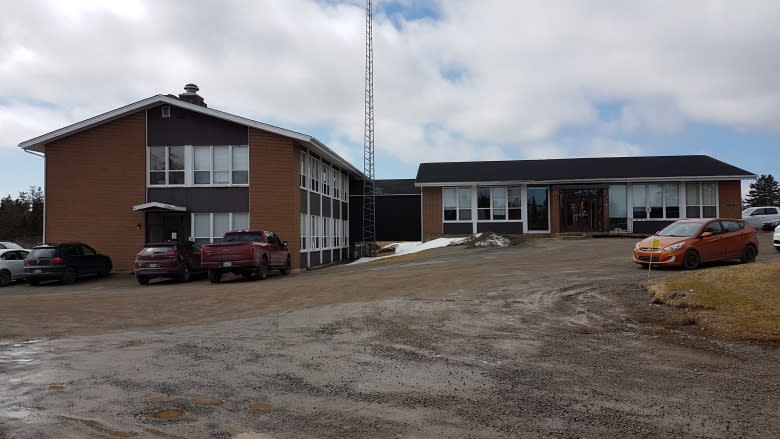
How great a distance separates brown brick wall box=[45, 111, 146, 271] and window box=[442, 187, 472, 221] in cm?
1675

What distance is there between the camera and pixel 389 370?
668 cm

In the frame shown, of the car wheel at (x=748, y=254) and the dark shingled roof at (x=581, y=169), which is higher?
the dark shingled roof at (x=581, y=169)

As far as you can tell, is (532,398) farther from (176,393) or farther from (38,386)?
(38,386)

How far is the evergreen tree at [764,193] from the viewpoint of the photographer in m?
83.6

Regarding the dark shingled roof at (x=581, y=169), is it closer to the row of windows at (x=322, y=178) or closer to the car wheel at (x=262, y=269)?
the row of windows at (x=322, y=178)

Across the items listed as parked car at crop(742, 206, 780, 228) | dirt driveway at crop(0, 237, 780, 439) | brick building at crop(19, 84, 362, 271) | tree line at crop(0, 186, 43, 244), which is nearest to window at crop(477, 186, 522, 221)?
brick building at crop(19, 84, 362, 271)

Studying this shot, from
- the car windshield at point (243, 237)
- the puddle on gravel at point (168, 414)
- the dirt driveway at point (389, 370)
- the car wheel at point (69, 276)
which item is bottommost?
the puddle on gravel at point (168, 414)

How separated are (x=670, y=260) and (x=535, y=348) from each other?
31.5ft

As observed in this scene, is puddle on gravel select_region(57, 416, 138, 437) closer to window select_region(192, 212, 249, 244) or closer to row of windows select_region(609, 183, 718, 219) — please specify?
window select_region(192, 212, 249, 244)

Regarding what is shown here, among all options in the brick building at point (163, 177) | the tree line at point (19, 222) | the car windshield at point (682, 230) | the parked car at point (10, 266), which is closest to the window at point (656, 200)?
the car windshield at point (682, 230)

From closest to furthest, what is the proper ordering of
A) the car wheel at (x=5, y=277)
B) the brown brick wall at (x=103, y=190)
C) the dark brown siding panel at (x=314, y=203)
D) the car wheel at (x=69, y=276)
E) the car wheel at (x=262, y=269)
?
the car wheel at (x=262, y=269), the car wheel at (x=69, y=276), the car wheel at (x=5, y=277), the brown brick wall at (x=103, y=190), the dark brown siding panel at (x=314, y=203)

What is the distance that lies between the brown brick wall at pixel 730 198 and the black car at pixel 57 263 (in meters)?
32.3

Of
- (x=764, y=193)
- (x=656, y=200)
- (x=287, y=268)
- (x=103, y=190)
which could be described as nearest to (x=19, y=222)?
(x=103, y=190)

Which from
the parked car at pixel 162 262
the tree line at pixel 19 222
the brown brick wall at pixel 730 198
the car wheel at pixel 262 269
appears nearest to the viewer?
the car wheel at pixel 262 269
